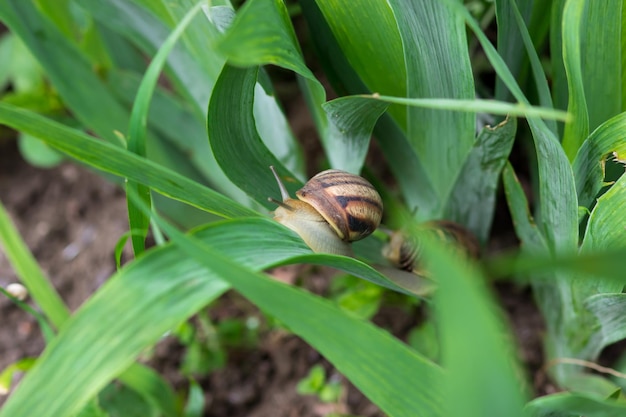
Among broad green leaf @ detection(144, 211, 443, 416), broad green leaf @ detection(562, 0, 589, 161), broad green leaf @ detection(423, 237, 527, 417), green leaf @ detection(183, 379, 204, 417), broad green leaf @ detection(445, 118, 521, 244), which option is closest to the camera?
broad green leaf @ detection(423, 237, 527, 417)

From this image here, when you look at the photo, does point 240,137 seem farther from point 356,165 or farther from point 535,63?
point 535,63

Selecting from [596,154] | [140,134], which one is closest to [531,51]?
[596,154]

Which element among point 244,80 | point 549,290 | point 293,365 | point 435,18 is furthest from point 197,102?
point 549,290

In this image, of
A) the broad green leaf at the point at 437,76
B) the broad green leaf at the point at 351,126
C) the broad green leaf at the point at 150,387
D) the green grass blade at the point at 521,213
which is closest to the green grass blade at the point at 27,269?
the broad green leaf at the point at 150,387

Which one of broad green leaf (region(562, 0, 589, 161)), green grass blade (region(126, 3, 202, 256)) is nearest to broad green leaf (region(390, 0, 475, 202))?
broad green leaf (region(562, 0, 589, 161))

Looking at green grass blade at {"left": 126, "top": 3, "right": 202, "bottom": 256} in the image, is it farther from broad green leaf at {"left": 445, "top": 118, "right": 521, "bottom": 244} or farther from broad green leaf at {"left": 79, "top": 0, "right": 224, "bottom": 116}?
broad green leaf at {"left": 445, "top": 118, "right": 521, "bottom": 244}
